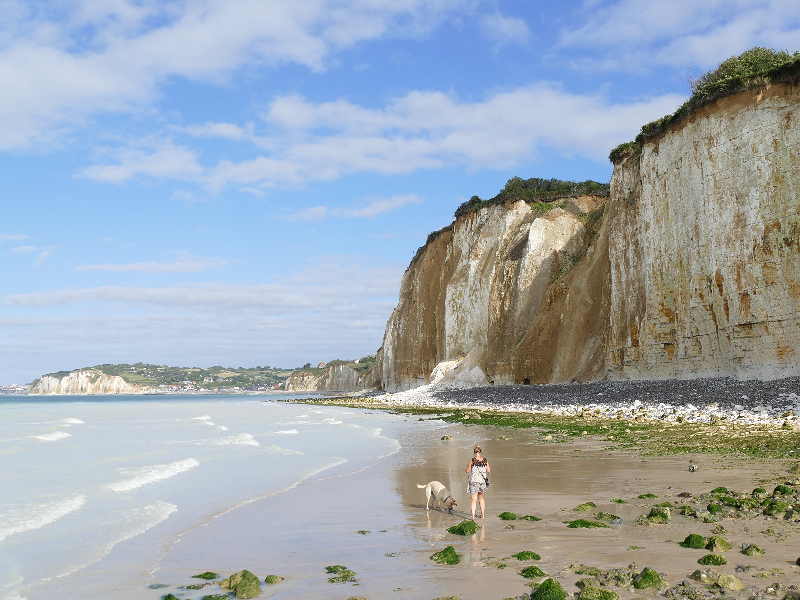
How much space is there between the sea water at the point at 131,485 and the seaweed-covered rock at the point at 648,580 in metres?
4.46

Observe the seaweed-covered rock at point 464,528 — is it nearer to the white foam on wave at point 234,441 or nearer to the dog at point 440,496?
the dog at point 440,496

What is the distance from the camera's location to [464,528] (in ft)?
22.7

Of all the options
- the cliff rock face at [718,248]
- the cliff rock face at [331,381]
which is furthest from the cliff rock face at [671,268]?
the cliff rock face at [331,381]

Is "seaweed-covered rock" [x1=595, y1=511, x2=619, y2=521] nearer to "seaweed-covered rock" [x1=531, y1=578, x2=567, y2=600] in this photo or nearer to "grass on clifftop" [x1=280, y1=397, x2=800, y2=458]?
"seaweed-covered rock" [x1=531, y1=578, x2=567, y2=600]

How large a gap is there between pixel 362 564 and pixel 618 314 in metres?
26.4

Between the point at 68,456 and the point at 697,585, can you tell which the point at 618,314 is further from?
the point at 697,585

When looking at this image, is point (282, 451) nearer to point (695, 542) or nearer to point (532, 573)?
point (532, 573)

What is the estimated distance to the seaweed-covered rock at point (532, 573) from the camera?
201 inches

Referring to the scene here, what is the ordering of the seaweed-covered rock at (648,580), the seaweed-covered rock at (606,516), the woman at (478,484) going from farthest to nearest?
1. the woman at (478,484)
2. the seaweed-covered rock at (606,516)
3. the seaweed-covered rock at (648,580)

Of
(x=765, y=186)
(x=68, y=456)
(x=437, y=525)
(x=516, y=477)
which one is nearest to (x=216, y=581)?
(x=437, y=525)

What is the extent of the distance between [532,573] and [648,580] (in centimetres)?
91

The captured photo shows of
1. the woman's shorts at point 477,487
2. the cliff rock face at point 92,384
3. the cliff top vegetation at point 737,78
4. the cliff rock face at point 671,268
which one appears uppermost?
the cliff top vegetation at point 737,78

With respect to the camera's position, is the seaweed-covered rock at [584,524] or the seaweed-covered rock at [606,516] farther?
the seaweed-covered rock at [606,516]

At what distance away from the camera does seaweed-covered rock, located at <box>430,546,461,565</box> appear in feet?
18.8
